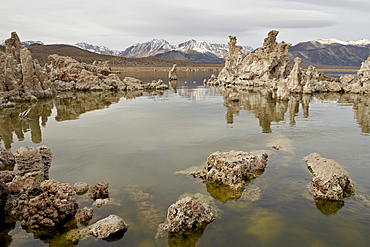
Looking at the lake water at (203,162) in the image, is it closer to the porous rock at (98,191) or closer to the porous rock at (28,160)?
the porous rock at (98,191)

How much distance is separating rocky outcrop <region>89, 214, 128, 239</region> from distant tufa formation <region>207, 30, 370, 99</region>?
2965cm

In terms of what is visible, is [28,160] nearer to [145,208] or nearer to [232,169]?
[145,208]

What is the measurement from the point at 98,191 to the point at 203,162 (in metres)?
4.85

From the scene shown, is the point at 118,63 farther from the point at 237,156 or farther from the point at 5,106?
the point at 237,156

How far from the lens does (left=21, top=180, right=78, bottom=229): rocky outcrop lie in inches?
287

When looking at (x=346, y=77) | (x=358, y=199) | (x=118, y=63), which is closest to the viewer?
(x=358, y=199)

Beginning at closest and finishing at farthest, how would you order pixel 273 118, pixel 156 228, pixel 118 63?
pixel 156 228 < pixel 273 118 < pixel 118 63

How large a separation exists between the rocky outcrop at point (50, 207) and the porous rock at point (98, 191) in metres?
0.82

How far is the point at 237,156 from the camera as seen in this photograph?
1053cm

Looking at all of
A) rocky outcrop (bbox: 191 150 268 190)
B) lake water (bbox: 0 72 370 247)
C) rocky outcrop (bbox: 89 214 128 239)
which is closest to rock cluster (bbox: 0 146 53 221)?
lake water (bbox: 0 72 370 247)

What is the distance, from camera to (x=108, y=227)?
6.93 m

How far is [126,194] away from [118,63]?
534 ft

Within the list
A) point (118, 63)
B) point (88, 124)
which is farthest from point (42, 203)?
point (118, 63)

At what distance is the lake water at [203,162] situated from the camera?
698 cm
